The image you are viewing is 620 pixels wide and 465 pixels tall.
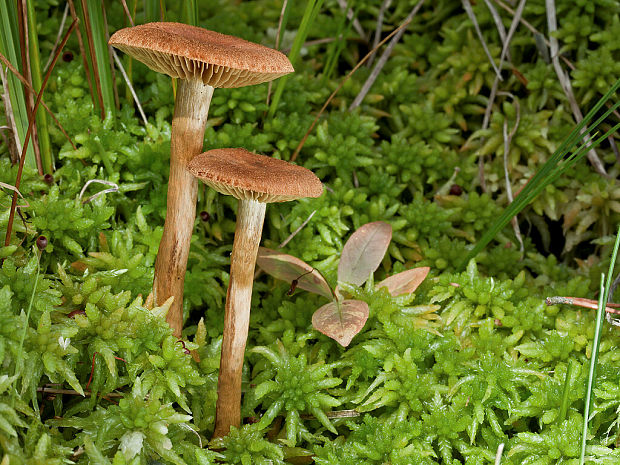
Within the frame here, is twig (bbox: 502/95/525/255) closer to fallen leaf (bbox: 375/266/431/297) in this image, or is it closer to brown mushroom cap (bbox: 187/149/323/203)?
fallen leaf (bbox: 375/266/431/297)

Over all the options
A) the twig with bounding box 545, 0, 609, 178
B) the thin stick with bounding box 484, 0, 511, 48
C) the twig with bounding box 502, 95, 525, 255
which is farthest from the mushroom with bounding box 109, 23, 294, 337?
the twig with bounding box 545, 0, 609, 178

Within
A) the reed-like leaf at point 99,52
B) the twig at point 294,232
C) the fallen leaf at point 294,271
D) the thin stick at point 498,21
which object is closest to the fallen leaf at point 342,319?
the fallen leaf at point 294,271

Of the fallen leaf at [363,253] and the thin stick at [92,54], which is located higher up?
the thin stick at [92,54]

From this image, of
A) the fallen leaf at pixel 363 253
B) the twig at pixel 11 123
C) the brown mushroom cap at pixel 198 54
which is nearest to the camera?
the brown mushroom cap at pixel 198 54

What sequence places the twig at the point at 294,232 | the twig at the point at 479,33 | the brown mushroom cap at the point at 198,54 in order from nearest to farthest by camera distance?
the brown mushroom cap at the point at 198,54
the twig at the point at 294,232
the twig at the point at 479,33

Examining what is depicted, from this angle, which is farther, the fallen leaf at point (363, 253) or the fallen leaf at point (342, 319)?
the fallen leaf at point (363, 253)

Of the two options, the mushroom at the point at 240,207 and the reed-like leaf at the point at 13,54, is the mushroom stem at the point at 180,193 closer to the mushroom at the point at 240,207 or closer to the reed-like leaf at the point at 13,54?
the mushroom at the point at 240,207

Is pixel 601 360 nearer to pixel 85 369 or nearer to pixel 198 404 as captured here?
pixel 198 404
